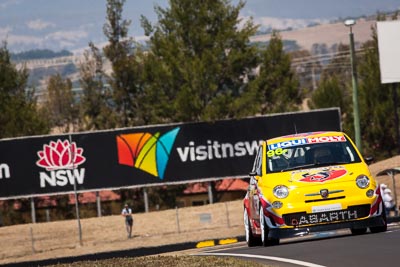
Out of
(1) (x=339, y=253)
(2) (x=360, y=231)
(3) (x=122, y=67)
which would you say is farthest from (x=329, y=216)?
(3) (x=122, y=67)

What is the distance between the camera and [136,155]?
162 ft

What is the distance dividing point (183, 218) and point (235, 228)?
259 inches

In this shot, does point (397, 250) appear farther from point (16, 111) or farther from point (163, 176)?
point (16, 111)

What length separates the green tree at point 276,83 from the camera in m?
64.0

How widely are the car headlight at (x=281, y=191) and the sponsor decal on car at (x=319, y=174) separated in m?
0.23

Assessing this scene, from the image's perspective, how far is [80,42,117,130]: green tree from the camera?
215ft

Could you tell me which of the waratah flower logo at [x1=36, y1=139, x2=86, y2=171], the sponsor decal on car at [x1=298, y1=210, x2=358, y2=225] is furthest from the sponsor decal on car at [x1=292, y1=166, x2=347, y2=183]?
the waratah flower logo at [x1=36, y1=139, x2=86, y2=171]

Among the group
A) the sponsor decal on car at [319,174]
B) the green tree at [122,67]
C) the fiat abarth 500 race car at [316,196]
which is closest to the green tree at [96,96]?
the green tree at [122,67]

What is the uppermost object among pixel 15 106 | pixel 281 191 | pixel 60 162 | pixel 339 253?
pixel 15 106

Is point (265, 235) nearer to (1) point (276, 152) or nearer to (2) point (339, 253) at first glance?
(1) point (276, 152)

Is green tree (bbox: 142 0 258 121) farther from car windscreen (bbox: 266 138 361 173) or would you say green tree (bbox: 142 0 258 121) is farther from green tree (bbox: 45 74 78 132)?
green tree (bbox: 45 74 78 132)

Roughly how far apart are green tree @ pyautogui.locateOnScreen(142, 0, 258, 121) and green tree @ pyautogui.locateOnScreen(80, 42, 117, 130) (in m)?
4.85

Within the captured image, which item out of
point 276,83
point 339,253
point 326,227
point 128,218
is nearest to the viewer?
point 339,253

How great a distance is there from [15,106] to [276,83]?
607 inches
